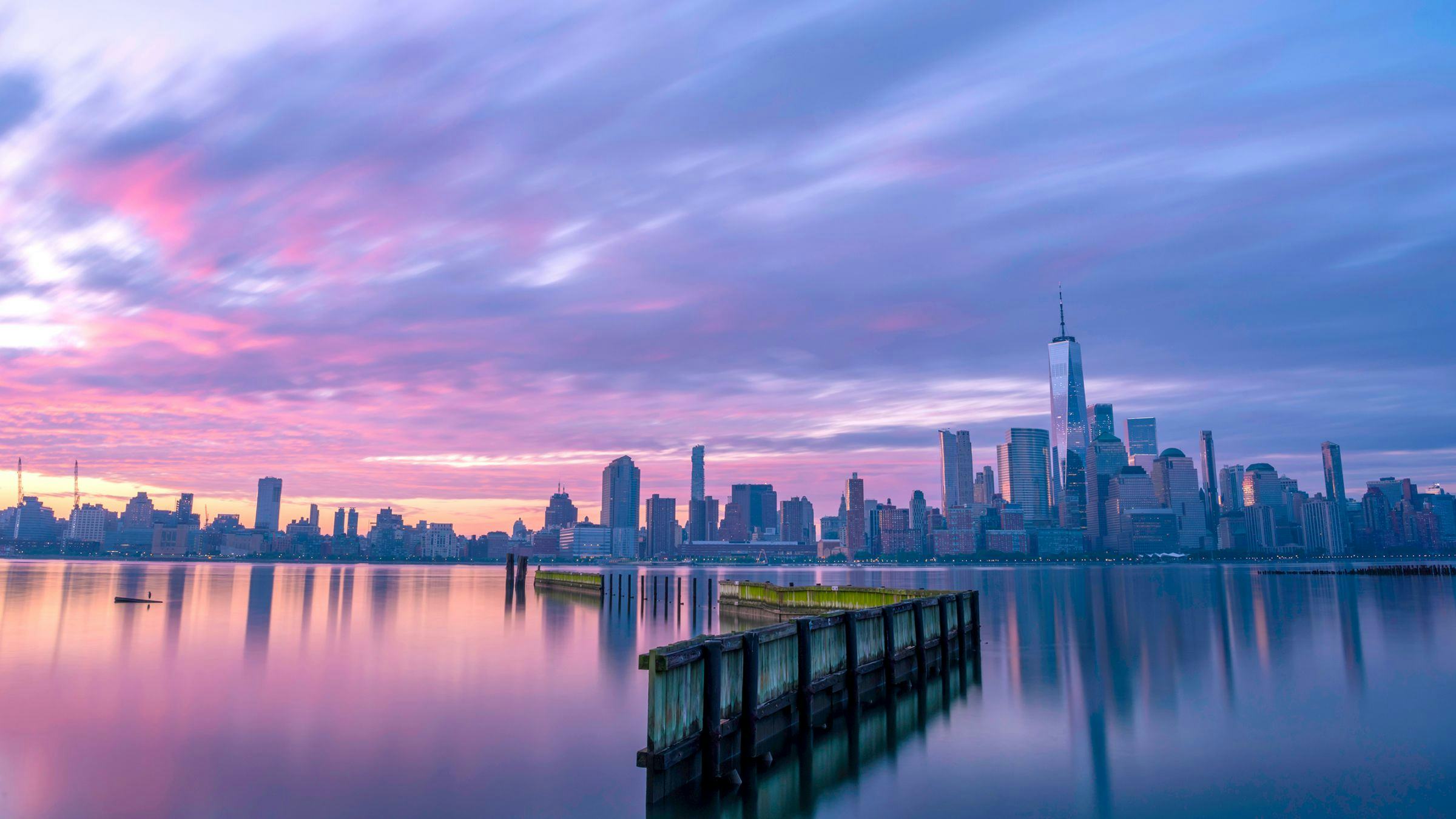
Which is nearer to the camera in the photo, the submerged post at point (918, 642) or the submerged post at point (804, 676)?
the submerged post at point (804, 676)

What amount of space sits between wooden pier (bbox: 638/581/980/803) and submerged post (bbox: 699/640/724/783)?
2cm

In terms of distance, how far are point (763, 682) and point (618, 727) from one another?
25.1ft

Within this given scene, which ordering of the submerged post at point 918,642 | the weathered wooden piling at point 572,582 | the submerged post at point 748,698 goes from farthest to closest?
1. the weathered wooden piling at point 572,582
2. the submerged post at point 918,642
3. the submerged post at point 748,698

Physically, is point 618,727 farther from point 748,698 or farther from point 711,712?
point 711,712

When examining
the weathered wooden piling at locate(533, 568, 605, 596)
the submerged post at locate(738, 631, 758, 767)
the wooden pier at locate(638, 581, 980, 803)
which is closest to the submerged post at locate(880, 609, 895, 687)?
the wooden pier at locate(638, 581, 980, 803)

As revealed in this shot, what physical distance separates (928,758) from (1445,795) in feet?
33.2

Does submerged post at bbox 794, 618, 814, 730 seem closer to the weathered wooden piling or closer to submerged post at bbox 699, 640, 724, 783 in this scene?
submerged post at bbox 699, 640, 724, 783

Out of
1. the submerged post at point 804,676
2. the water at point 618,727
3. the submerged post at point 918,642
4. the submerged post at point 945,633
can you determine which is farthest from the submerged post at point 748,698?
the submerged post at point 945,633

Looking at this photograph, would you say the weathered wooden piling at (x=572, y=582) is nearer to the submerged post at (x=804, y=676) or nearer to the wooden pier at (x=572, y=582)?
the wooden pier at (x=572, y=582)

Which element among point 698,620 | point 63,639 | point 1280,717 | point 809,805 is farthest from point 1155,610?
point 63,639

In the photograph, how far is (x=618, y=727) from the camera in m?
26.6

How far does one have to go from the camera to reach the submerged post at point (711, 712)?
17766 mm

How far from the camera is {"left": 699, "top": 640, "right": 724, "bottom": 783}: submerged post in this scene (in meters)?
17.8

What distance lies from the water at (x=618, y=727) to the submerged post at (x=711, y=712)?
87 centimetres
